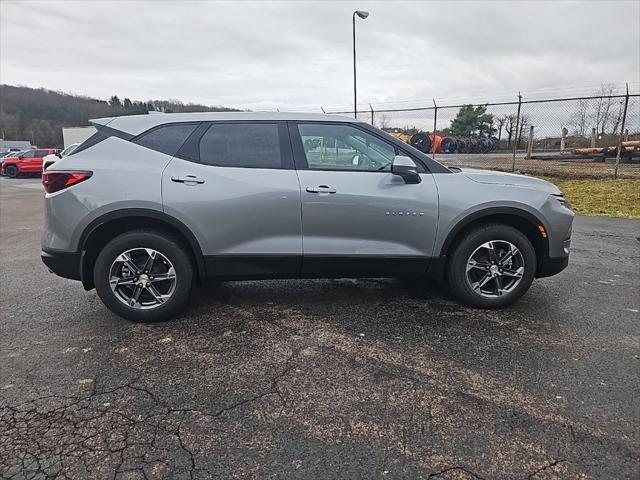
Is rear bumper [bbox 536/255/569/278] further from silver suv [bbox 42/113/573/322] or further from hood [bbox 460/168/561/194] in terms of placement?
hood [bbox 460/168/561/194]

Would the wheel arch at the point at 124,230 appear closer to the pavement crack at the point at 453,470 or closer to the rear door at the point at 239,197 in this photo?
the rear door at the point at 239,197

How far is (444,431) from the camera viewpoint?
236cm

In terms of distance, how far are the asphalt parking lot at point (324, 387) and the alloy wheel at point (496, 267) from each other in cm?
24

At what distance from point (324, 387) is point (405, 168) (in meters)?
1.87

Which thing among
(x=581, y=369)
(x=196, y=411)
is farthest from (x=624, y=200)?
(x=196, y=411)

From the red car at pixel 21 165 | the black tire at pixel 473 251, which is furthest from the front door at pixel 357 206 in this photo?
the red car at pixel 21 165

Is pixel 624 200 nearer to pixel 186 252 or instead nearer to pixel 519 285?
pixel 519 285

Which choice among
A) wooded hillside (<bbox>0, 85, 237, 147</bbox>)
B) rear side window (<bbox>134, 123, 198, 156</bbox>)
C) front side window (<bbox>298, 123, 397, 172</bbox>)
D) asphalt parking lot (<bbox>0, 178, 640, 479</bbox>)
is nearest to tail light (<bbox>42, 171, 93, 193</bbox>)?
rear side window (<bbox>134, 123, 198, 156</bbox>)

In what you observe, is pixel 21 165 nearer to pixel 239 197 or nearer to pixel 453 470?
pixel 239 197

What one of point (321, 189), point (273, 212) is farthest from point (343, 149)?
point (273, 212)

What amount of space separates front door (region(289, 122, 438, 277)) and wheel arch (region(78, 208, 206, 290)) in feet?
3.10

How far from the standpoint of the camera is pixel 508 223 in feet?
13.1

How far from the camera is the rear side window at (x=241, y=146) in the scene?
3709mm

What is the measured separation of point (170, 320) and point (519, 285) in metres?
3.10
